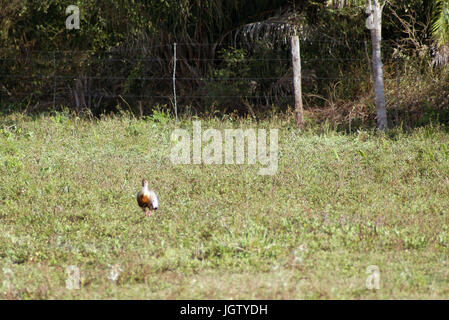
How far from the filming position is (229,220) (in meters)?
6.53

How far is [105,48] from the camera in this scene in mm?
13844

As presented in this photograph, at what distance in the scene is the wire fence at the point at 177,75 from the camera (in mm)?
12281

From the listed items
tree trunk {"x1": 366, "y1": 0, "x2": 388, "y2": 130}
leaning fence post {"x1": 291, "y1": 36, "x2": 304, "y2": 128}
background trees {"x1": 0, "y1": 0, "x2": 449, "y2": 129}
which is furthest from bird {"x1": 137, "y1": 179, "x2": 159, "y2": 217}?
background trees {"x1": 0, "y1": 0, "x2": 449, "y2": 129}

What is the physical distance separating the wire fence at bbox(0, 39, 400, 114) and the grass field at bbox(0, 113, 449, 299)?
93.7 inches

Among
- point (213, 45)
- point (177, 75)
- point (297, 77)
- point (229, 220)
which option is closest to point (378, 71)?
point (297, 77)

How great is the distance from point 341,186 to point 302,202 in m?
0.73

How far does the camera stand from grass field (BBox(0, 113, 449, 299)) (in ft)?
16.6

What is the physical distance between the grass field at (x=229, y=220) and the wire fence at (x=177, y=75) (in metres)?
2.38

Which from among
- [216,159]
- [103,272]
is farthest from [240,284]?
[216,159]

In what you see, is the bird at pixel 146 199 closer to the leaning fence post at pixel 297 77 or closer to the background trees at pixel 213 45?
the leaning fence post at pixel 297 77

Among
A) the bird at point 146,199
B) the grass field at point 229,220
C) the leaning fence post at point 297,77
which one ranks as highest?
the leaning fence post at point 297,77

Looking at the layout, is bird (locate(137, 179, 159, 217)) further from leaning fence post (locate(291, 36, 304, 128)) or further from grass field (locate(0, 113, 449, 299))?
leaning fence post (locate(291, 36, 304, 128))

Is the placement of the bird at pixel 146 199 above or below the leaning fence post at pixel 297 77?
below

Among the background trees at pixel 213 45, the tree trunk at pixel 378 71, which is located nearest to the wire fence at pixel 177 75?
the background trees at pixel 213 45
